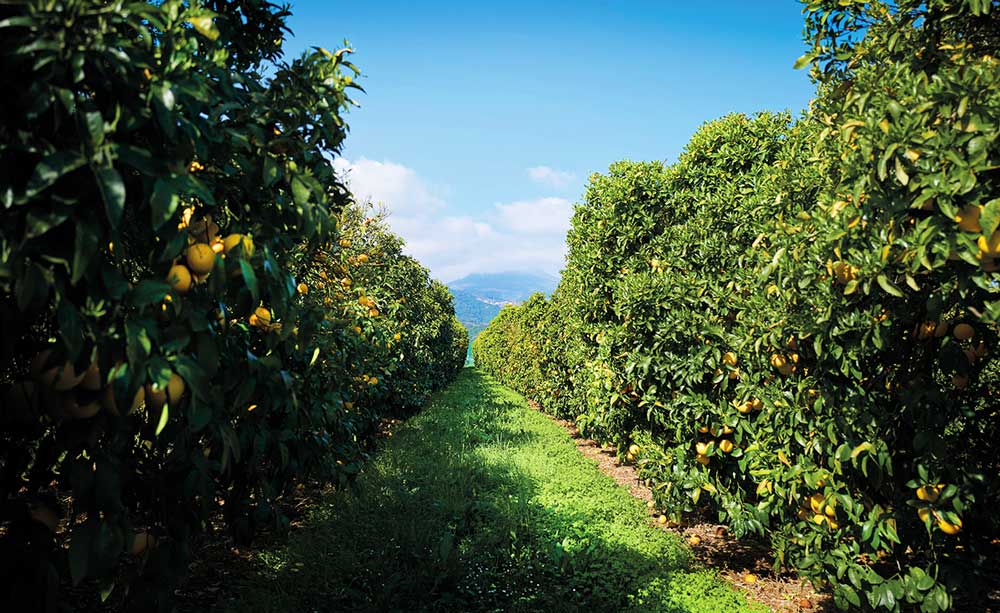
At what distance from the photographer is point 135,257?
1729mm

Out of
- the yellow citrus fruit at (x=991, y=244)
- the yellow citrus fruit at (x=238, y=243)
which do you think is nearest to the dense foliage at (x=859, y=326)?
the yellow citrus fruit at (x=991, y=244)

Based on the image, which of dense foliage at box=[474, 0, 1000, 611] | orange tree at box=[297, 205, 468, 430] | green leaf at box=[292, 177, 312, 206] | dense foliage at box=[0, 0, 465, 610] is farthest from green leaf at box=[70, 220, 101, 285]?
dense foliage at box=[474, 0, 1000, 611]

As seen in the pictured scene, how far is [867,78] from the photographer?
2139 millimetres

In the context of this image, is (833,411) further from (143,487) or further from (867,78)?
(143,487)

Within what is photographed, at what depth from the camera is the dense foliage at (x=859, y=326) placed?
175cm

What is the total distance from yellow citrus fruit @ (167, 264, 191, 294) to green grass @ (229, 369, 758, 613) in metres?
2.25

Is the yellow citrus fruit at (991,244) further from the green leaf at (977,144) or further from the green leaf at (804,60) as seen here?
the green leaf at (804,60)

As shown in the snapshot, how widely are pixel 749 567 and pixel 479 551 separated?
7.11 ft

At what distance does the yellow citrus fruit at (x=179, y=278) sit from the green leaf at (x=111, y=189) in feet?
0.81

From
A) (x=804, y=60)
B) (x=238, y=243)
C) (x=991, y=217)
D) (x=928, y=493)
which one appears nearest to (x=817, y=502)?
(x=928, y=493)

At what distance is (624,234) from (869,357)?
3.34 m

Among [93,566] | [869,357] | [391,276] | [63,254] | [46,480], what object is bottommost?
[93,566]

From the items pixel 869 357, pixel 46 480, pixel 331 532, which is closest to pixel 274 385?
pixel 46 480

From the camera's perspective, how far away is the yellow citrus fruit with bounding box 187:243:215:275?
50.9 inches
